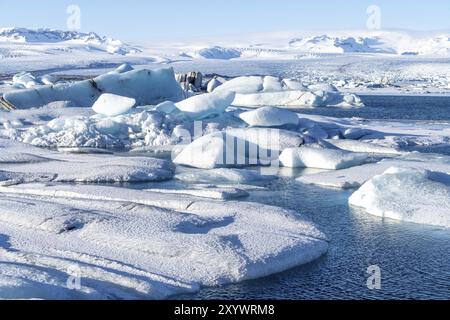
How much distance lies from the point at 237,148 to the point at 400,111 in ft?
52.1

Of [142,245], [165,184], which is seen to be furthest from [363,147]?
[142,245]

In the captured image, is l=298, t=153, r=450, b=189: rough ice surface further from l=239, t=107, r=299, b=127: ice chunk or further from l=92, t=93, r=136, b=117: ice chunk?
l=92, t=93, r=136, b=117: ice chunk

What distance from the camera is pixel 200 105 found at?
18.1 meters

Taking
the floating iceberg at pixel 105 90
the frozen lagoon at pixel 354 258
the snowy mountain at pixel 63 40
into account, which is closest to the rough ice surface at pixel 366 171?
the frozen lagoon at pixel 354 258

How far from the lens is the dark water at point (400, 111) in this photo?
25.1 meters

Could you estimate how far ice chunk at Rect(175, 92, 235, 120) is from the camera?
1803 cm

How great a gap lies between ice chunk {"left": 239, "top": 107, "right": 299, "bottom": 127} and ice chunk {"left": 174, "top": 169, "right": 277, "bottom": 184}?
5.28 m

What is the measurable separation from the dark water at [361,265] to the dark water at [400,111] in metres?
15.9

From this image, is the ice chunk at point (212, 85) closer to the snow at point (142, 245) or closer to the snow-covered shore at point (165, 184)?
the snow-covered shore at point (165, 184)

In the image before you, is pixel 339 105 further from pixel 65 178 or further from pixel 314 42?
→ pixel 314 42

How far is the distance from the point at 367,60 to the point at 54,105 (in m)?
50.7

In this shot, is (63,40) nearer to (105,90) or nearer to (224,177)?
(105,90)

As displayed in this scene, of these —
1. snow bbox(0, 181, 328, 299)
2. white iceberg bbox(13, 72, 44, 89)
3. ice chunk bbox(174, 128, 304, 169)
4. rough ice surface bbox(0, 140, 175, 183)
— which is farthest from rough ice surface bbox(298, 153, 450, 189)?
white iceberg bbox(13, 72, 44, 89)
